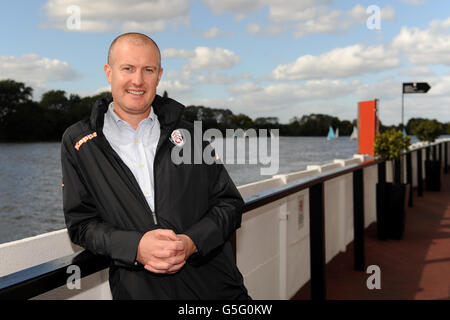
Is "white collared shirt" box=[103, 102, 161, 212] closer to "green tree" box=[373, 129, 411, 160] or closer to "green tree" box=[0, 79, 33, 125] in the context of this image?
"green tree" box=[373, 129, 411, 160]

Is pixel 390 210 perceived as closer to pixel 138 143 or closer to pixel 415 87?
pixel 138 143

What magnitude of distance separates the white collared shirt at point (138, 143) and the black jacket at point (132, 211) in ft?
0.12

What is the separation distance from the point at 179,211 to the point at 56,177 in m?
57.1

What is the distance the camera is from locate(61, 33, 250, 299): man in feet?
4.11

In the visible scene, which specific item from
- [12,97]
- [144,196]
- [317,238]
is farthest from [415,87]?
[12,97]

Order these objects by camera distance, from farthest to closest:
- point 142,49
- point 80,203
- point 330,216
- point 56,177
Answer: point 56,177, point 330,216, point 142,49, point 80,203

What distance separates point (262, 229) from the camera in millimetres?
3146

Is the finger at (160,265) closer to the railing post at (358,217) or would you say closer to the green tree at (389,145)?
the railing post at (358,217)

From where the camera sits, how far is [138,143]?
1424 mm

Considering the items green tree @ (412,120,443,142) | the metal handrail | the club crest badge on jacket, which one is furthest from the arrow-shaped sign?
the metal handrail

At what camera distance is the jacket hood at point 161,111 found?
4.58ft

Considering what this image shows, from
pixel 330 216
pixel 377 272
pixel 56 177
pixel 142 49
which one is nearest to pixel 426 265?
pixel 377 272

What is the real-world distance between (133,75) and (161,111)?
0.15 meters
